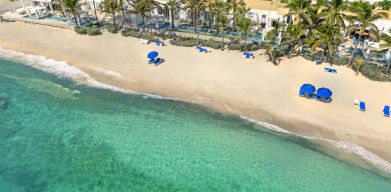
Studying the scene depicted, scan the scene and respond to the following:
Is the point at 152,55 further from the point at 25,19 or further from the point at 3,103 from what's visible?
the point at 25,19

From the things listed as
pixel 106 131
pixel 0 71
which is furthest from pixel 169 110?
pixel 0 71

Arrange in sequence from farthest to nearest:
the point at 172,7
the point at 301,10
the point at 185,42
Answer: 1. the point at 172,7
2. the point at 185,42
3. the point at 301,10

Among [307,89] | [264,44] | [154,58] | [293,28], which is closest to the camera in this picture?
[307,89]

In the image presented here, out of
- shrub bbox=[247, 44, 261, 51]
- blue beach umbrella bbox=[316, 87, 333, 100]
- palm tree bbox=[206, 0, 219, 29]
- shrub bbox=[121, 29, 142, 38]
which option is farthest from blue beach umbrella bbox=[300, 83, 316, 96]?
shrub bbox=[121, 29, 142, 38]

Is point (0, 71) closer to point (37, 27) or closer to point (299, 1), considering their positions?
point (37, 27)

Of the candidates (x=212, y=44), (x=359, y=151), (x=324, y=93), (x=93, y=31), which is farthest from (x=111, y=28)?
(x=359, y=151)

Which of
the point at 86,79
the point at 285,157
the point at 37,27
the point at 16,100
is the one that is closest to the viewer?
the point at 285,157

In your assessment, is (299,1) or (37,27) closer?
(299,1)
